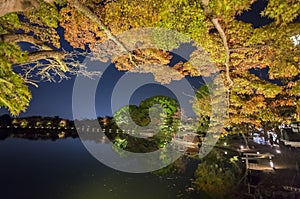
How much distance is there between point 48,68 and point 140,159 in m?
9.50

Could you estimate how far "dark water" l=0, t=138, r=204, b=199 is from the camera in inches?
299

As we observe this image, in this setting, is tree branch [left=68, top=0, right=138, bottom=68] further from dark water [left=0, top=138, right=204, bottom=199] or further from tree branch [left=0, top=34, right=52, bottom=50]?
dark water [left=0, top=138, right=204, bottom=199]

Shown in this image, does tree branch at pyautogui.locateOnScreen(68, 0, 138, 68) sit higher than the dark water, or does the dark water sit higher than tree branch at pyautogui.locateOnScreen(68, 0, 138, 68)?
tree branch at pyautogui.locateOnScreen(68, 0, 138, 68)

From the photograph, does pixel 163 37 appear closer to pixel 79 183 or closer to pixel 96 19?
pixel 96 19

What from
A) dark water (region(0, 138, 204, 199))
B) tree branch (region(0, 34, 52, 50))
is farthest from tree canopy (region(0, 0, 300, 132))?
dark water (region(0, 138, 204, 199))

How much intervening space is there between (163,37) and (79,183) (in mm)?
6705

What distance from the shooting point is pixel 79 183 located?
344 inches

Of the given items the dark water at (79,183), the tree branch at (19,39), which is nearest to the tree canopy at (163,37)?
the tree branch at (19,39)

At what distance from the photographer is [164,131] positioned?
66.0ft

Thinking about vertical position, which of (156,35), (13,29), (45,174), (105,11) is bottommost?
(45,174)

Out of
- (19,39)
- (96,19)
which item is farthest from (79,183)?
(96,19)

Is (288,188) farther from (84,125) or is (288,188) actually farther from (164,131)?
(84,125)

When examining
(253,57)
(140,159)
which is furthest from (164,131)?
(253,57)

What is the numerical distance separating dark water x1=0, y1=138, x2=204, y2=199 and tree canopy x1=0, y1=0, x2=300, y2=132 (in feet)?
13.8
